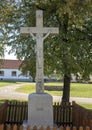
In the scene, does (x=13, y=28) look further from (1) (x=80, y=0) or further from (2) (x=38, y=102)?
(1) (x=80, y=0)

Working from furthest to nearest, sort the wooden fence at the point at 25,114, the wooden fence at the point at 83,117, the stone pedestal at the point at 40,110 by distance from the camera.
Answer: the wooden fence at the point at 25,114, the stone pedestal at the point at 40,110, the wooden fence at the point at 83,117

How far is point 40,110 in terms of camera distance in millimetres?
9281

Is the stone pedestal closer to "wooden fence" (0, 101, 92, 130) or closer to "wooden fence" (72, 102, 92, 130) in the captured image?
"wooden fence" (72, 102, 92, 130)

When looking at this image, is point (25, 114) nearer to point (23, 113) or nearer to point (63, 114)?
point (23, 113)

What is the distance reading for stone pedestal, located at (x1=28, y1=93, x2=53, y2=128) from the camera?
9.22m

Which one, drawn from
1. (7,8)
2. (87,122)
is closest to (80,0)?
(87,122)

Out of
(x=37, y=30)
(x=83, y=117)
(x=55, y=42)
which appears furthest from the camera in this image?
(x=55, y=42)

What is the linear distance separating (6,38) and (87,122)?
→ 990 centimetres

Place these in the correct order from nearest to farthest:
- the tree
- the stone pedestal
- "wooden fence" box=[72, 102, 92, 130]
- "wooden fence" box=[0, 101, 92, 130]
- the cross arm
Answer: "wooden fence" box=[72, 102, 92, 130] → the stone pedestal → the cross arm → "wooden fence" box=[0, 101, 92, 130] → the tree

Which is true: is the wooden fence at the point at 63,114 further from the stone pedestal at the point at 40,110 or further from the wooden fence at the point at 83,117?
the stone pedestal at the point at 40,110

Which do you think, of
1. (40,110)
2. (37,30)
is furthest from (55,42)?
(40,110)

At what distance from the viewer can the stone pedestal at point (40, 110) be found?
922 cm

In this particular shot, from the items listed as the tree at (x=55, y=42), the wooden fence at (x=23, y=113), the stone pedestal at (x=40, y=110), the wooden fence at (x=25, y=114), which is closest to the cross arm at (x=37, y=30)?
the stone pedestal at (x=40, y=110)

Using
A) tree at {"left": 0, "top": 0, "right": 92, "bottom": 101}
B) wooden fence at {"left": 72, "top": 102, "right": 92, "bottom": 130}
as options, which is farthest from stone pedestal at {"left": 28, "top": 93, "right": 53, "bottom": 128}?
tree at {"left": 0, "top": 0, "right": 92, "bottom": 101}
